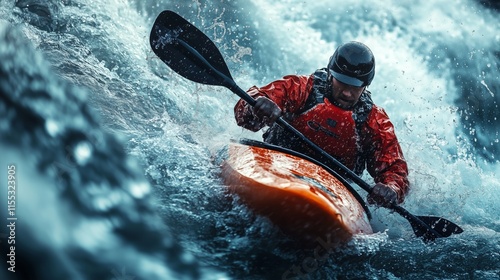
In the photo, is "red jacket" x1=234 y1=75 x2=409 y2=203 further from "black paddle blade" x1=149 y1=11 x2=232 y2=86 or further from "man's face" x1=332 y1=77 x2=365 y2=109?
"black paddle blade" x1=149 y1=11 x2=232 y2=86

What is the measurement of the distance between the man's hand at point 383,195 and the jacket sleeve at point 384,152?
1.23ft

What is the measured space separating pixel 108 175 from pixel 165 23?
287 cm

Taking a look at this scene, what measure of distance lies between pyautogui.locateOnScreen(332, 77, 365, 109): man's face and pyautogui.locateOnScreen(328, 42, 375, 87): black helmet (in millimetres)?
46

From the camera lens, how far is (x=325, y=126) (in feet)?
12.8

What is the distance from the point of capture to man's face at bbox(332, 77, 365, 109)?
12.7 feet

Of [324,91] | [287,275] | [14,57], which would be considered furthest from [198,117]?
[14,57]

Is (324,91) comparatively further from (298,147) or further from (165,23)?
(165,23)

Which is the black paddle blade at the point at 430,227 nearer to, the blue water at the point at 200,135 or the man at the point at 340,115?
the blue water at the point at 200,135

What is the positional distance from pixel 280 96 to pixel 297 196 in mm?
1608

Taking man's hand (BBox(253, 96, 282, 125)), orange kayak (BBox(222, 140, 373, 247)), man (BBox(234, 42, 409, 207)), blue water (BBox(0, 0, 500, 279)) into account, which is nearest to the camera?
blue water (BBox(0, 0, 500, 279))

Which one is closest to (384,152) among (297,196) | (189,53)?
(189,53)

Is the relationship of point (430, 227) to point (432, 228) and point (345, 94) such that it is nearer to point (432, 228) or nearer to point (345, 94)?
point (432, 228)

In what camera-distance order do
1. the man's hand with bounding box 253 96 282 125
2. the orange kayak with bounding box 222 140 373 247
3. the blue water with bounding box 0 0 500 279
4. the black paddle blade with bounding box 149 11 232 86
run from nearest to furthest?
1. the blue water with bounding box 0 0 500 279
2. the orange kayak with bounding box 222 140 373 247
3. the man's hand with bounding box 253 96 282 125
4. the black paddle blade with bounding box 149 11 232 86

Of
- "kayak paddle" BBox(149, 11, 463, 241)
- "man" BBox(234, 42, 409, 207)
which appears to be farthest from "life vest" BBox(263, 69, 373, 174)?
"kayak paddle" BBox(149, 11, 463, 241)
